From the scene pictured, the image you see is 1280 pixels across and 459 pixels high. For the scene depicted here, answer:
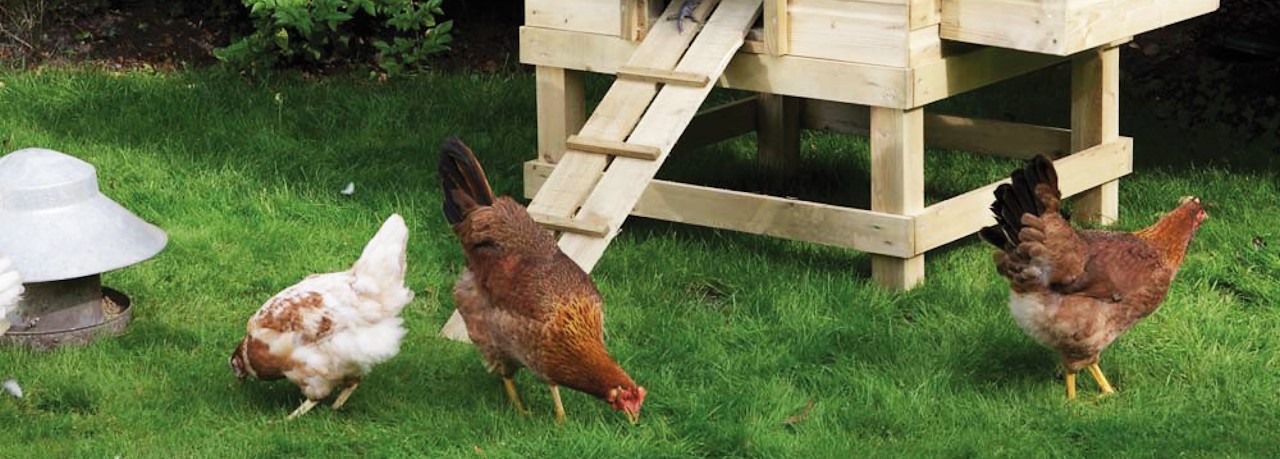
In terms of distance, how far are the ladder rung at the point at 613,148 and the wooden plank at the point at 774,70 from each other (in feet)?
1.65

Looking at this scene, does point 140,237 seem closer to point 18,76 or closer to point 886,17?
point 886,17

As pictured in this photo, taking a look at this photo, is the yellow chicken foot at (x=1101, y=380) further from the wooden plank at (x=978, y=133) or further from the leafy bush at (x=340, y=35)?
the leafy bush at (x=340, y=35)

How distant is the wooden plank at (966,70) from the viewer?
6.01 metres

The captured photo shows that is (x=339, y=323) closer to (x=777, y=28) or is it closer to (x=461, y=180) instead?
(x=461, y=180)

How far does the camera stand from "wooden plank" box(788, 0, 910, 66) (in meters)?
5.93

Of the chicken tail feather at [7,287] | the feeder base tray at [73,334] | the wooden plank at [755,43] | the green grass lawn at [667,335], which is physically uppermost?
the wooden plank at [755,43]

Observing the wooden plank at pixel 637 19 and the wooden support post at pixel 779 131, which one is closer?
the wooden plank at pixel 637 19

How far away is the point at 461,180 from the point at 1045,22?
75.6 inches

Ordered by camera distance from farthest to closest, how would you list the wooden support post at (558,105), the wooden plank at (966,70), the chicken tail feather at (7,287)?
the wooden support post at (558,105) → the wooden plank at (966,70) → the chicken tail feather at (7,287)

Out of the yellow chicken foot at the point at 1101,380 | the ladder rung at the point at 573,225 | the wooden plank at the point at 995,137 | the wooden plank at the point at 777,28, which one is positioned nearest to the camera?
the yellow chicken foot at the point at 1101,380

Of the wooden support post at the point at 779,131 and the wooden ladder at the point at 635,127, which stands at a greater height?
the wooden ladder at the point at 635,127

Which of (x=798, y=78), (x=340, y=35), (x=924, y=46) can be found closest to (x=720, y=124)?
(x=798, y=78)

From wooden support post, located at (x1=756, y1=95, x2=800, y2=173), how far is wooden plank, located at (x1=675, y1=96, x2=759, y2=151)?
0.04 metres

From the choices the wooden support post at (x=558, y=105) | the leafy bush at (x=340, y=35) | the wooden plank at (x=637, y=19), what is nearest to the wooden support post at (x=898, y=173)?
the wooden plank at (x=637, y=19)
